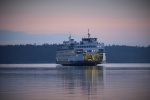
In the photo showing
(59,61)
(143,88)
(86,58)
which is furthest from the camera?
(59,61)

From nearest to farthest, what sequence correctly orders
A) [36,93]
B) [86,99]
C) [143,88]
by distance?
[86,99]
[36,93]
[143,88]

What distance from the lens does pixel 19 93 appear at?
31.2 meters

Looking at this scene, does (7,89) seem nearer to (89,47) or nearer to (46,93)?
(46,93)

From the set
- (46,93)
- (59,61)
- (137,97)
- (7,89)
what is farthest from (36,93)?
(59,61)

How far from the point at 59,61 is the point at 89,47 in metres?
12.9

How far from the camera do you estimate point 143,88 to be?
33.8m

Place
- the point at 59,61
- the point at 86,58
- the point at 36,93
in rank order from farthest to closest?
the point at 59,61 → the point at 86,58 → the point at 36,93

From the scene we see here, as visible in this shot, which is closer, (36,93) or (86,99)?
(86,99)

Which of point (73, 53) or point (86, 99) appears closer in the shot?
point (86, 99)

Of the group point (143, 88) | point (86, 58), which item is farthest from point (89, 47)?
point (143, 88)

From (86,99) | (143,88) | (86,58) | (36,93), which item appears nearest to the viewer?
(86,99)

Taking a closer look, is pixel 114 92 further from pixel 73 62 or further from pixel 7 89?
pixel 73 62

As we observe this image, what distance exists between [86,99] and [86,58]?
244ft

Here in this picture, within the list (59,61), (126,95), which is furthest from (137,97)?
(59,61)
